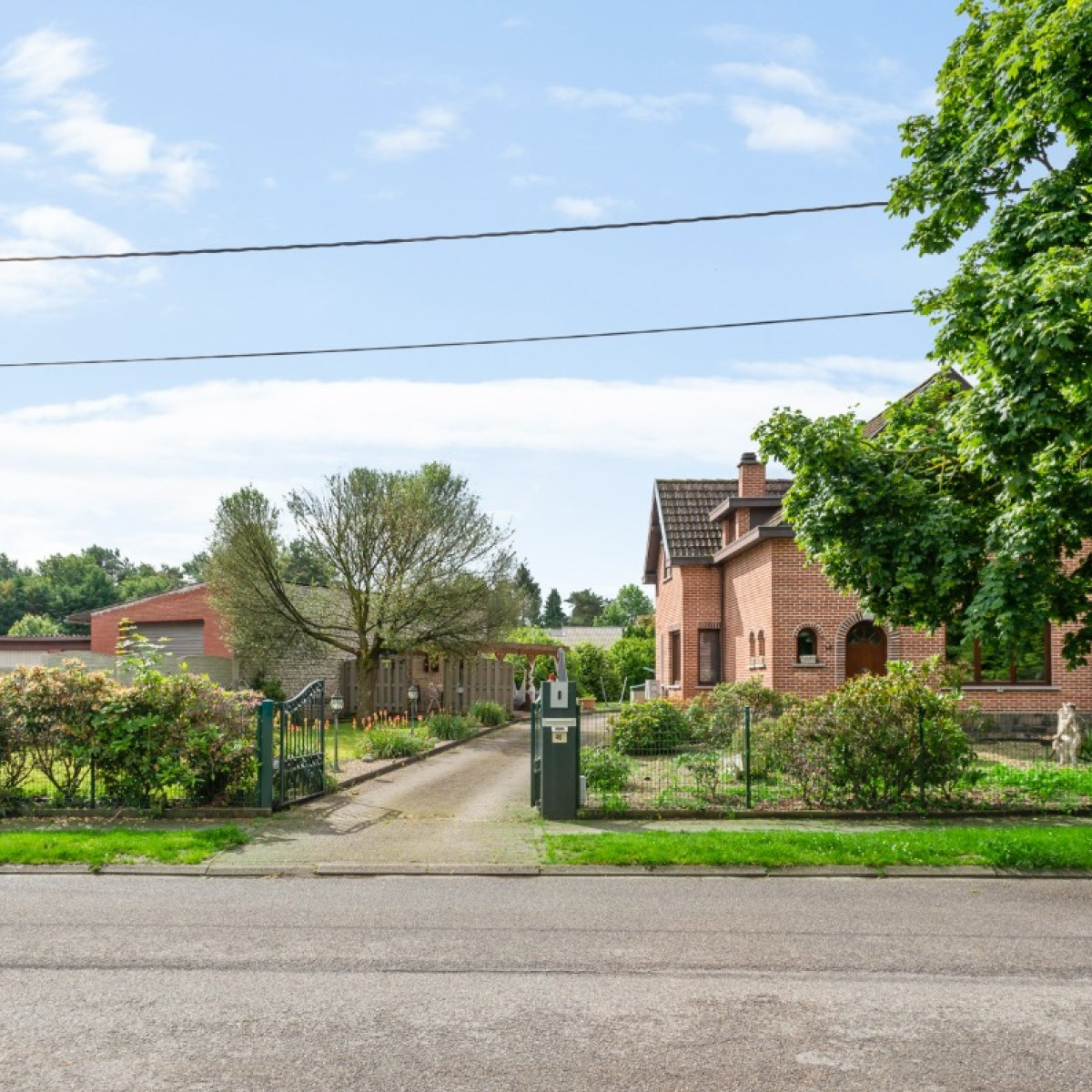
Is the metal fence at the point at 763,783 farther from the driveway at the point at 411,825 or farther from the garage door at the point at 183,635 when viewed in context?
the garage door at the point at 183,635

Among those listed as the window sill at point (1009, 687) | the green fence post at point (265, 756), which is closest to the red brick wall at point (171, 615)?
the window sill at point (1009, 687)

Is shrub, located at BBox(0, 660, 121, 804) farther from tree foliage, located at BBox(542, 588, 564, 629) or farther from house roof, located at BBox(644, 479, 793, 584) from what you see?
tree foliage, located at BBox(542, 588, 564, 629)

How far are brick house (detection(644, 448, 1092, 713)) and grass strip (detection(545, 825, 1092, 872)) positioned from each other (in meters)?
8.50

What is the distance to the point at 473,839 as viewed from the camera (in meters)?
11.5

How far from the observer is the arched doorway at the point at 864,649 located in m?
24.2

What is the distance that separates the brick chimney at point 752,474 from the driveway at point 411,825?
12.9 meters

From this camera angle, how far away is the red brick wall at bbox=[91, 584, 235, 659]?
39.9 m

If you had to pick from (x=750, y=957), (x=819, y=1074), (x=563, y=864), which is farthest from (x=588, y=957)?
(x=563, y=864)

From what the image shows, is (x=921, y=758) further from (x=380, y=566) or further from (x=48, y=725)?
(x=380, y=566)

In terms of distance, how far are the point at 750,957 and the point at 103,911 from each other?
190 inches

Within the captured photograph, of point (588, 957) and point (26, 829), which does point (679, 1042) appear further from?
point (26, 829)

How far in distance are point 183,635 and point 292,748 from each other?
28214 mm

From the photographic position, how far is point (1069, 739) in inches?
752

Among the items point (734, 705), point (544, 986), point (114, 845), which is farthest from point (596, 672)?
point (544, 986)
